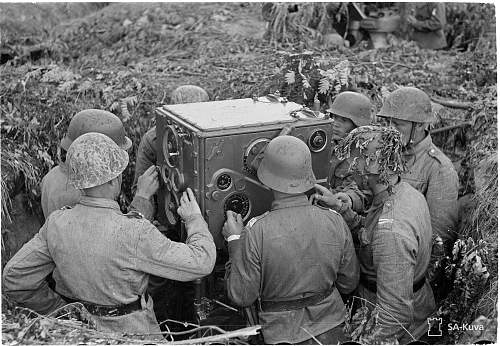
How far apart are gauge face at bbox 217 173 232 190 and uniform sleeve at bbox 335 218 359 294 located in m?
0.87

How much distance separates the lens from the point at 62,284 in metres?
4.18

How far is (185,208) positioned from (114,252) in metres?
0.67

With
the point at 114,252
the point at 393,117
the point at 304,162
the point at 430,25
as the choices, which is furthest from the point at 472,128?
the point at 430,25

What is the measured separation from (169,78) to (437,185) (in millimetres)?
4287

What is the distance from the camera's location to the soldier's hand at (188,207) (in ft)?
14.2

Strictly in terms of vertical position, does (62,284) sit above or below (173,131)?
below

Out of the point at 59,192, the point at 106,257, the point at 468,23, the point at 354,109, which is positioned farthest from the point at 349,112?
the point at 468,23

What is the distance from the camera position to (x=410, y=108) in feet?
18.1

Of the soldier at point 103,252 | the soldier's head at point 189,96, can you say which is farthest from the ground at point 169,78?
the soldier's head at point 189,96

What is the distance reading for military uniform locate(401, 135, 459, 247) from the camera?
5.26 metres

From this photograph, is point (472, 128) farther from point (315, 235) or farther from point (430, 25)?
point (430, 25)

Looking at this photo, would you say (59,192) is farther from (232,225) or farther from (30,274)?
(232,225)

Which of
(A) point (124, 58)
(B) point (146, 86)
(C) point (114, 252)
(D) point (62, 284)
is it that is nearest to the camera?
(C) point (114, 252)

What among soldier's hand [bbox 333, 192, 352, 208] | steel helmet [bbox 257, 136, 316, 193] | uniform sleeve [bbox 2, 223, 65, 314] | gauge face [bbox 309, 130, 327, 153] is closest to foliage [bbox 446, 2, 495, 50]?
soldier's hand [bbox 333, 192, 352, 208]
